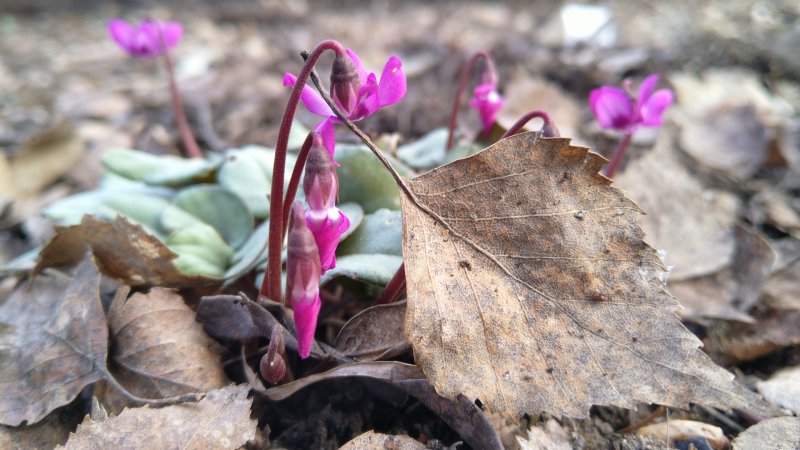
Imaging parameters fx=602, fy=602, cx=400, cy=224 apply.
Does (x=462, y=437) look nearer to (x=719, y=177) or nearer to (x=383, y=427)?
(x=383, y=427)

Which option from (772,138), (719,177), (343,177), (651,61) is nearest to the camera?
(343,177)

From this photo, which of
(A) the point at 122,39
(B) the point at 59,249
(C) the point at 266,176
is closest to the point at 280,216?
(B) the point at 59,249

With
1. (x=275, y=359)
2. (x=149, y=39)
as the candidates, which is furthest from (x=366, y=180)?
(x=149, y=39)

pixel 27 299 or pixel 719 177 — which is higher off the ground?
pixel 719 177

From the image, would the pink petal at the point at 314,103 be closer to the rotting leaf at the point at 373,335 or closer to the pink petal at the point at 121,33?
the rotting leaf at the point at 373,335

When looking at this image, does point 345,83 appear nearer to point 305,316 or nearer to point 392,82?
point 392,82

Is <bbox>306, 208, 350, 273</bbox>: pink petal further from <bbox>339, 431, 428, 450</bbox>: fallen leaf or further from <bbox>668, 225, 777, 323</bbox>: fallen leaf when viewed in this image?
<bbox>668, 225, 777, 323</bbox>: fallen leaf

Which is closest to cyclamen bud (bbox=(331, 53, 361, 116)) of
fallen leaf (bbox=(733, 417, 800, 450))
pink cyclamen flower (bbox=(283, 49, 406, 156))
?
pink cyclamen flower (bbox=(283, 49, 406, 156))
